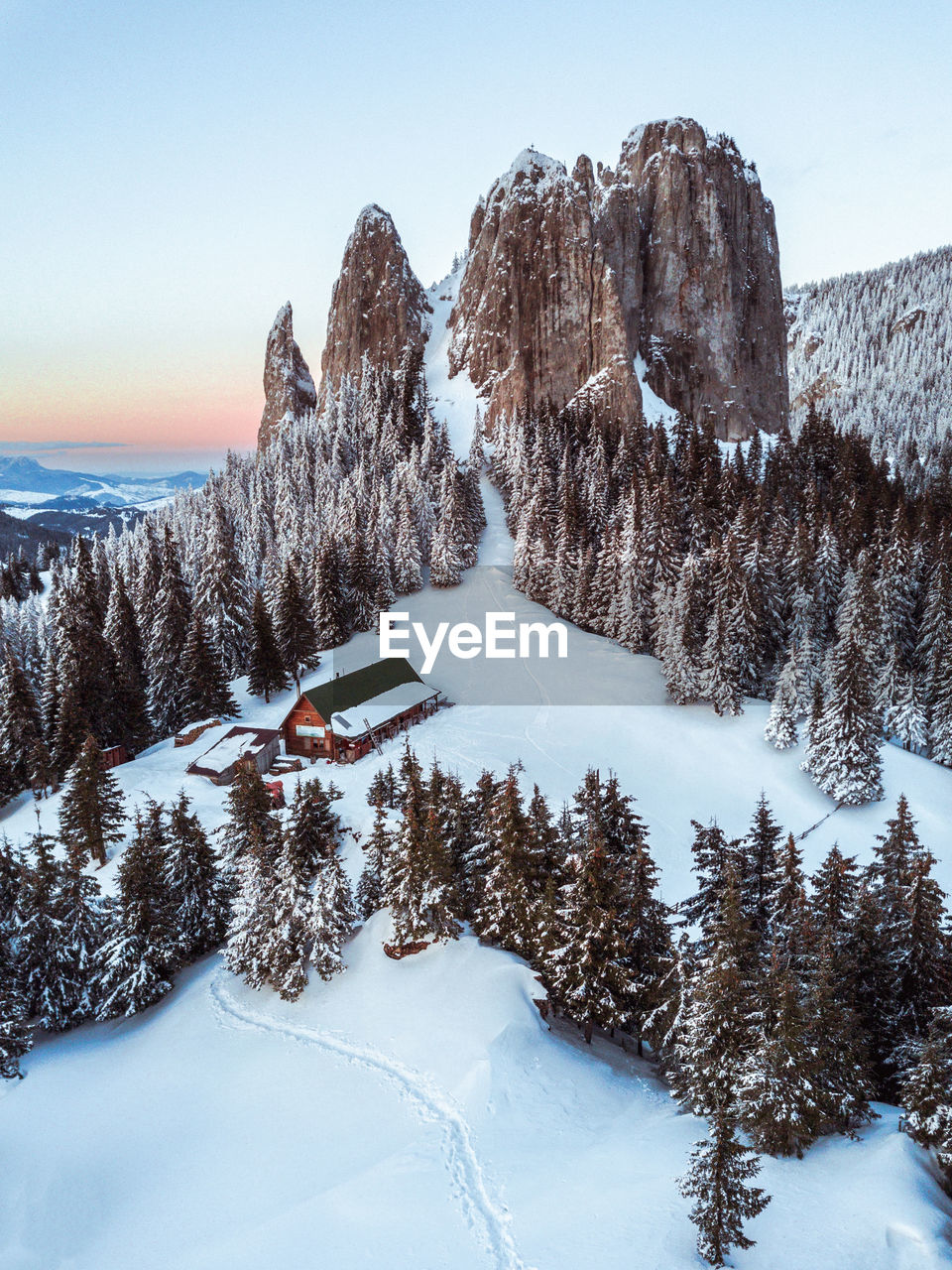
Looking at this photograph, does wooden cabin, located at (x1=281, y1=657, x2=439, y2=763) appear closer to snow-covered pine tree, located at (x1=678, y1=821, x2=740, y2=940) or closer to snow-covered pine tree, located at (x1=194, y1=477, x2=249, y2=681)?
snow-covered pine tree, located at (x1=194, y1=477, x2=249, y2=681)

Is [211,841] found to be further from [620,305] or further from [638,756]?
[620,305]

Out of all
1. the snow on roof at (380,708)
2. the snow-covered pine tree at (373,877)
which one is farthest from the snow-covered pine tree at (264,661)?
the snow-covered pine tree at (373,877)

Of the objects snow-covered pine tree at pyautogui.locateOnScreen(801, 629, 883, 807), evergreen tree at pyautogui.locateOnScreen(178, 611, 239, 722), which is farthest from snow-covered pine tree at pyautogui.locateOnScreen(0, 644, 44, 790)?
snow-covered pine tree at pyautogui.locateOnScreen(801, 629, 883, 807)

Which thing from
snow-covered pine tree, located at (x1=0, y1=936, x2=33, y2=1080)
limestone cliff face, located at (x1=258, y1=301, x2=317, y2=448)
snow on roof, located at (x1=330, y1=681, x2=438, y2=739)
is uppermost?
limestone cliff face, located at (x1=258, y1=301, x2=317, y2=448)

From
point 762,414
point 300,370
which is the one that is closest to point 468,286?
point 300,370

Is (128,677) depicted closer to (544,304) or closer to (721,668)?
(721,668)

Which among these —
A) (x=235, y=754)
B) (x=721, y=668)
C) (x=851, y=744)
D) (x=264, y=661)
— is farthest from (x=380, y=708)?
(x=851, y=744)
